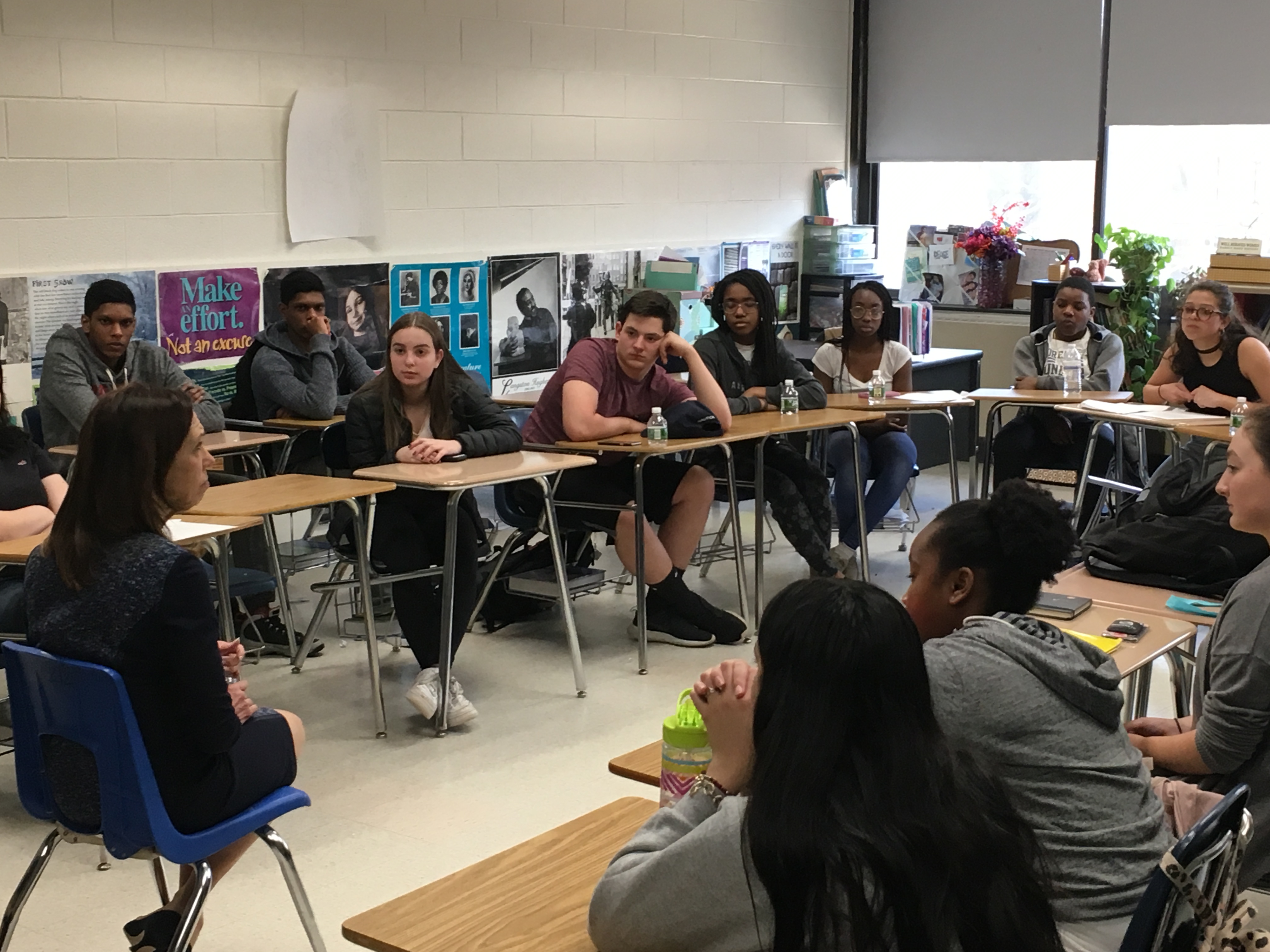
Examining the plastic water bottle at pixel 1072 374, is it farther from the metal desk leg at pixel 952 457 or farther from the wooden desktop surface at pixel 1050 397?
the metal desk leg at pixel 952 457

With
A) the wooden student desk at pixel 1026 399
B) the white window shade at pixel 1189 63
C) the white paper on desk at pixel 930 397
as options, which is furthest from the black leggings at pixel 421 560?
the white window shade at pixel 1189 63

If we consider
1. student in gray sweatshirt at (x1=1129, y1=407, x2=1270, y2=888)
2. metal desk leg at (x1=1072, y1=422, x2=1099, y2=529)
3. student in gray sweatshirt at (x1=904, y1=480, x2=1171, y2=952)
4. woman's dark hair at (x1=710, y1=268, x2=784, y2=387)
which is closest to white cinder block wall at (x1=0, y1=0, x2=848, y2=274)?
woman's dark hair at (x1=710, y1=268, x2=784, y2=387)

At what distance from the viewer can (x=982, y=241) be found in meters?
8.17

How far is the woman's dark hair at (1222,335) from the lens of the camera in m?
5.69

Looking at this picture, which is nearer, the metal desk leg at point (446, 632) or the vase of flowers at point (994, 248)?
the metal desk leg at point (446, 632)

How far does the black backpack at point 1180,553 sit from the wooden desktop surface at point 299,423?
2674mm

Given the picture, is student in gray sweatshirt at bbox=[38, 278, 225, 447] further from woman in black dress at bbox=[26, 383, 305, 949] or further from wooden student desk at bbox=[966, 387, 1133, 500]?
wooden student desk at bbox=[966, 387, 1133, 500]

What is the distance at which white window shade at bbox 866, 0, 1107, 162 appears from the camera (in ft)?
25.6

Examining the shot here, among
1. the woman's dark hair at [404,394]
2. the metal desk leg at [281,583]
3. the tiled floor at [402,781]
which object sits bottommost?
the tiled floor at [402,781]

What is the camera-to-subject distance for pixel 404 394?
4.52 m

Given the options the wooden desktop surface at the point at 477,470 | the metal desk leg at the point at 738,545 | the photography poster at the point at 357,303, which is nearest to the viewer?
the wooden desktop surface at the point at 477,470

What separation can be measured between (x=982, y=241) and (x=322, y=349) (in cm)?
426

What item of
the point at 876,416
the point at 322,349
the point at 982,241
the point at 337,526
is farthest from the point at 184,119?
the point at 982,241

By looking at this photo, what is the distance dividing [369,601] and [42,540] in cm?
98
